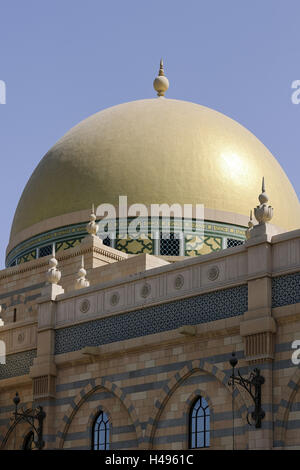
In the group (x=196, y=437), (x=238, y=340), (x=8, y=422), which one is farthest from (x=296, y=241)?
(x=8, y=422)

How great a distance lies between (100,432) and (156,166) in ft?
31.0

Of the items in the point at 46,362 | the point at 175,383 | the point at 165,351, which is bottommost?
A: the point at 175,383

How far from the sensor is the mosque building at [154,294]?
20.5 meters

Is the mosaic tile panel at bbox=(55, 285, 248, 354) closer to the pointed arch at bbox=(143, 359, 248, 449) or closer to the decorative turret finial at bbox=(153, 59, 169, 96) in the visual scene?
the pointed arch at bbox=(143, 359, 248, 449)

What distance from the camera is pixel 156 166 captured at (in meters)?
30.3

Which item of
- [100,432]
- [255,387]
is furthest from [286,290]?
[100,432]

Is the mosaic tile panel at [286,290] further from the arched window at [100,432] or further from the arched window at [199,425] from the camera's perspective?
the arched window at [100,432]

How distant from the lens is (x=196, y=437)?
2125 cm

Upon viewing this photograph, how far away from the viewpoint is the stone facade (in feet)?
66.5

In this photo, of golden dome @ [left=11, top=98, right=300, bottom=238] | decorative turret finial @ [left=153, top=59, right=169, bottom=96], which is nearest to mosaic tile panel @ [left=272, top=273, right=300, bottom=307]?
golden dome @ [left=11, top=98, right=300, bottom=238]

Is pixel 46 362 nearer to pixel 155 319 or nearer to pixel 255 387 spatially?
pixel 155 319

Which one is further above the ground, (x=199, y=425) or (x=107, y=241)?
(x=107, y=241)

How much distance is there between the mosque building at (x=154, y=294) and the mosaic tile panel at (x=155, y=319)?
29mm

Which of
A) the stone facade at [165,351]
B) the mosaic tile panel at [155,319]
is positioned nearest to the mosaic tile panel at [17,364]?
the stone facade at [165,351]
